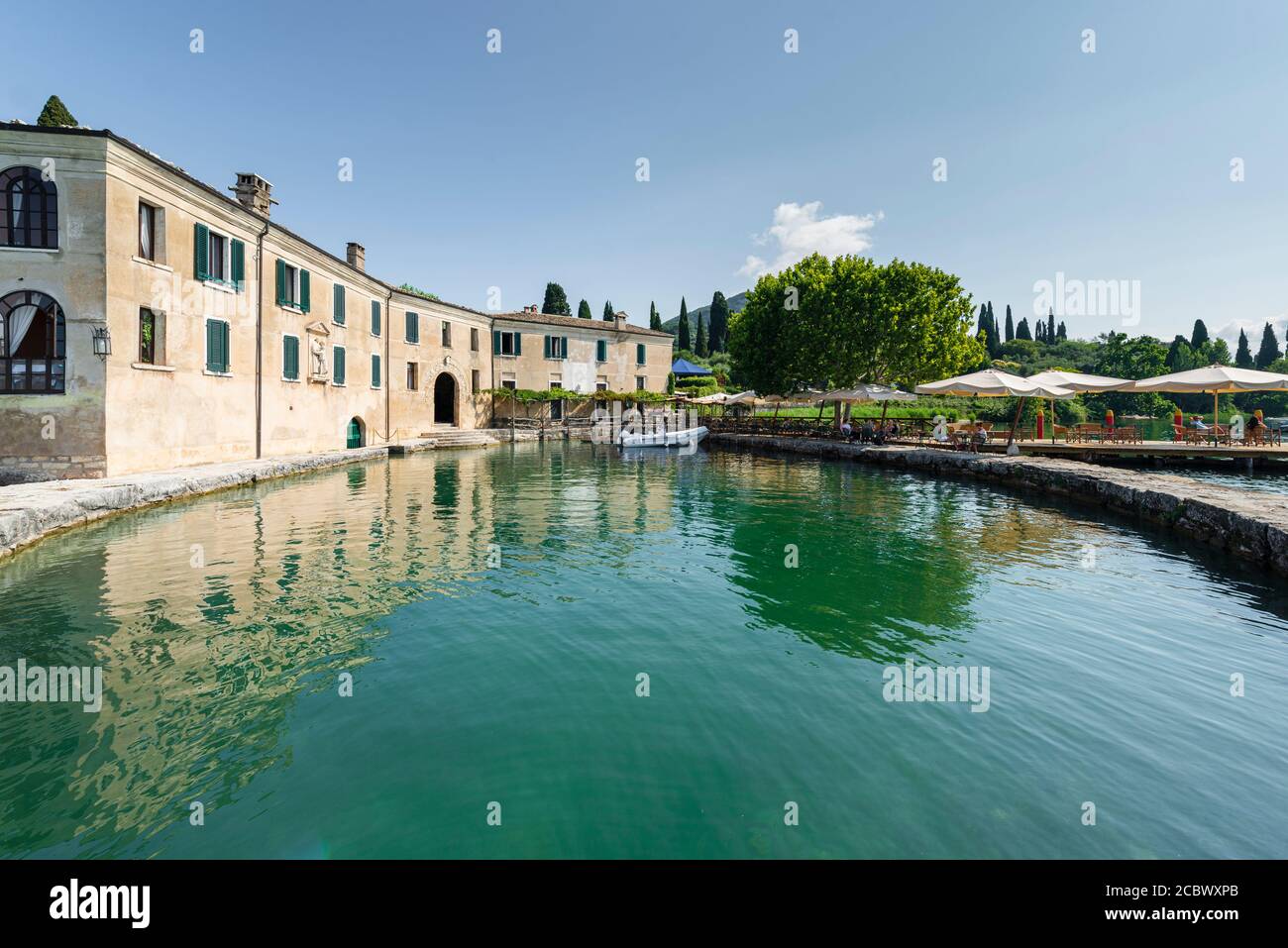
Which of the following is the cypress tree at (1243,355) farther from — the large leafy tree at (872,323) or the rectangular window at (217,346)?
the rectangular window at (217,346)

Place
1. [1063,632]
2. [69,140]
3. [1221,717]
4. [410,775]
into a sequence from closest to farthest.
Answer: 1. [410,775]
2. [1221,717]
3. [1063,632]
4. [69,140]

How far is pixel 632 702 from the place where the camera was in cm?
515

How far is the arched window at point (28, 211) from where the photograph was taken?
14.2 m

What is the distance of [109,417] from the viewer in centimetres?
1455

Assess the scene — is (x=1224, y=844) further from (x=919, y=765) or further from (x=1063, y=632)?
(x=1063, y=632)

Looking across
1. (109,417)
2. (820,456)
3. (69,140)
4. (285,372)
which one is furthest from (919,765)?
(820,456)

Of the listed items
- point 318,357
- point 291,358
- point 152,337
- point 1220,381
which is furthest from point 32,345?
point 1220,381

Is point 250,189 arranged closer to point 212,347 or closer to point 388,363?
point 212,347

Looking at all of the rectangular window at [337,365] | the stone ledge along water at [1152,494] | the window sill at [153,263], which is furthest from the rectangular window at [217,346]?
the stone ledge along water at [1152,494]

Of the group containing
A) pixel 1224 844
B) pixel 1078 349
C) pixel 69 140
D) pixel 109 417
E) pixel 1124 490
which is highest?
pixel 1078 349

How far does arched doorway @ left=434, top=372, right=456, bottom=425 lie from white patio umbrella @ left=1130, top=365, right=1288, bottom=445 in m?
33.1

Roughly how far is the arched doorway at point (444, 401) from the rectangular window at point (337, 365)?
11632mm

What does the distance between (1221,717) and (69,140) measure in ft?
70.5

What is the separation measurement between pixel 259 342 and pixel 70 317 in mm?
6172
